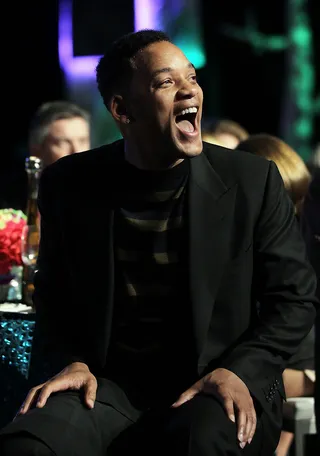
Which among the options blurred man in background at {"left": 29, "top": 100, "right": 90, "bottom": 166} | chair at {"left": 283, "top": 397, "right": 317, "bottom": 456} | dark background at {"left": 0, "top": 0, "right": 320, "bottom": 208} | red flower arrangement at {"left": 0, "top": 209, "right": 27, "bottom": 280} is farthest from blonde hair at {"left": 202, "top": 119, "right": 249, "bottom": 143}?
chair at {"left": 283, "top": 397, "right": 317, "bottom": 456}

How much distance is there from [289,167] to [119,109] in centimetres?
116

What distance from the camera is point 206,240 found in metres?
2.88

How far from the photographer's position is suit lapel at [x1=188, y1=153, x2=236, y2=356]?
2840 mm

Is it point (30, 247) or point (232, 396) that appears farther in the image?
point (30, 247)

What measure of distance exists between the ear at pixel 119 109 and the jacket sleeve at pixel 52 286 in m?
0.27

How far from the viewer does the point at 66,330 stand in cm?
304

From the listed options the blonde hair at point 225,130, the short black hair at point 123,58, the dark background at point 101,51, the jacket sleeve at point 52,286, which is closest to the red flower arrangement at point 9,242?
the jacket sleeve at point 52,286

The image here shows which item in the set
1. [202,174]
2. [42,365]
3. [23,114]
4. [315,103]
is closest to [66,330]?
[42,365]

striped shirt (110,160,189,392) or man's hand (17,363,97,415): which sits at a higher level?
striped shirt (110,160,189,392)

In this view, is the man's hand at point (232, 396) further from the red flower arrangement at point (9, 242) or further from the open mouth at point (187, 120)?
the red flower arrangement at point (9, 242)

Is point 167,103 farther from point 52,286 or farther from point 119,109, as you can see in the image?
point 52,286

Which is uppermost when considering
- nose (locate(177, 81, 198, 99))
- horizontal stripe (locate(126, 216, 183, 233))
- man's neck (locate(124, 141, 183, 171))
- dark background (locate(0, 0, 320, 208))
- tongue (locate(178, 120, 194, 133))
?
nose (locate(177, 81, 198, 99))

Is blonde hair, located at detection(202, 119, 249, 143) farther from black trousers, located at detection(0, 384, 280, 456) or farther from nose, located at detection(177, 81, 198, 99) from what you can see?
black trousers, located at detection(0, 384, 280, 456)

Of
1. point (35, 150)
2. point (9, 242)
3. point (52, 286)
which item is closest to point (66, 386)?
point (52, 286)
